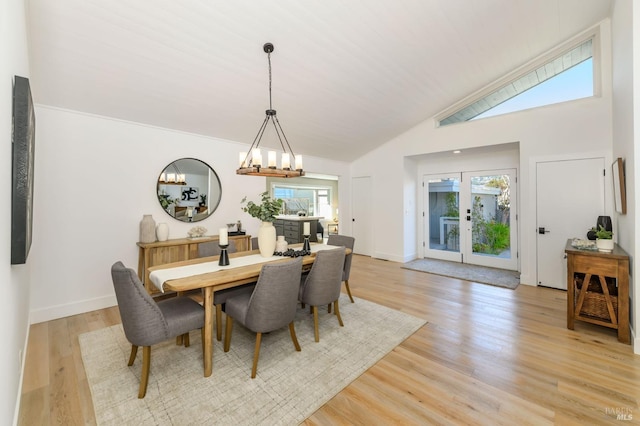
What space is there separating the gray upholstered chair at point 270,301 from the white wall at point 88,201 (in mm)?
2338

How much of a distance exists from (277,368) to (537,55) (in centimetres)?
540

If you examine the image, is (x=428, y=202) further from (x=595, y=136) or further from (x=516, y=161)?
(x=595, y=136)

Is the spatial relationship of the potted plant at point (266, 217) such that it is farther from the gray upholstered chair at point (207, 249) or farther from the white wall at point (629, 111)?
the white wall at point (629, 111)

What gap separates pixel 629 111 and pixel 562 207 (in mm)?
1961

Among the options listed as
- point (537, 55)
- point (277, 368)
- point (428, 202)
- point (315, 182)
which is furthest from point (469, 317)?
point (315, 182)

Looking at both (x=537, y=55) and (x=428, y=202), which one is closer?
(x=537, y=55)

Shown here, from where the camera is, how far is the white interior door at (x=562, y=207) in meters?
3.83

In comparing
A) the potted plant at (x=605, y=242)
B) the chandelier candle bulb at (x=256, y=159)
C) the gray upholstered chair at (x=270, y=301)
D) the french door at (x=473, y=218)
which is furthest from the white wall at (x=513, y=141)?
the gray upholstered chair at (x=270, y=301)

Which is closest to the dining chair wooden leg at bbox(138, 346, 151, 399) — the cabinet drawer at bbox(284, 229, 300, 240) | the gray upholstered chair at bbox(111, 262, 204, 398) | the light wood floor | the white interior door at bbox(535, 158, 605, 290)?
the gray upholstered chair at bbox(111, 262, 204, 398)

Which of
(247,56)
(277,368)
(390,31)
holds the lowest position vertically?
(277,368)

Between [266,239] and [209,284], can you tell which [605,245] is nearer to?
[266,239]

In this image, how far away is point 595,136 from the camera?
3.79m

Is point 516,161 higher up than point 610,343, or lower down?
higher up

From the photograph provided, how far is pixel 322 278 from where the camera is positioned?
8.50 ft
